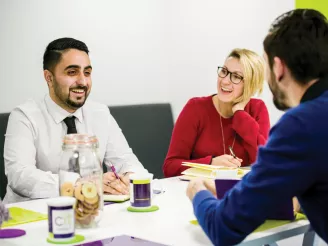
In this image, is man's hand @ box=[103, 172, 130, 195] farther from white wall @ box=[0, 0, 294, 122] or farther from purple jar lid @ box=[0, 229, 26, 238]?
white wall @ box=[0, 0, 294, 122]

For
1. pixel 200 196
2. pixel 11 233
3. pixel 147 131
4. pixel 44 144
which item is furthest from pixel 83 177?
pixel 147 131

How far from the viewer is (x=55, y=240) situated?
1526 millimetres

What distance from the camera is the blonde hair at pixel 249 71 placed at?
9.60 ft

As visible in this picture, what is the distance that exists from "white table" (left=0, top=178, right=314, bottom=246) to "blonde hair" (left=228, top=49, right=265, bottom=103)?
1.12 meters

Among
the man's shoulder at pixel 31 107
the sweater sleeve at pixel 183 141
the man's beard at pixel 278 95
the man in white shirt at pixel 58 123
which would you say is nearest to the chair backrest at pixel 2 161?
the man in white shirt at pixel 58 123

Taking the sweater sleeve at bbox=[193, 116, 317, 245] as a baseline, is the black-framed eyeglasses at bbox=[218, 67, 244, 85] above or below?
above

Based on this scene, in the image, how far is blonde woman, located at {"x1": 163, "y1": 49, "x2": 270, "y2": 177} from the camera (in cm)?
284

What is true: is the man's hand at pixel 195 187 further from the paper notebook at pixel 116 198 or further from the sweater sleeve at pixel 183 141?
the sweater sleeve at pixel 183 141

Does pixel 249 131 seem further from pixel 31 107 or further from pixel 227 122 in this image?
pixel 31 107

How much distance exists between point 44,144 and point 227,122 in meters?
1.00

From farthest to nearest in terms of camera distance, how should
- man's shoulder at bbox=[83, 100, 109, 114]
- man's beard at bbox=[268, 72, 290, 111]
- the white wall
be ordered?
the white wall < man's shoulder at bbox=[83, 100, 109, 114] < man's beard at bbox=[268, 72, 290, 111]

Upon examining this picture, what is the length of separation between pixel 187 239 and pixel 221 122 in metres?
1.47

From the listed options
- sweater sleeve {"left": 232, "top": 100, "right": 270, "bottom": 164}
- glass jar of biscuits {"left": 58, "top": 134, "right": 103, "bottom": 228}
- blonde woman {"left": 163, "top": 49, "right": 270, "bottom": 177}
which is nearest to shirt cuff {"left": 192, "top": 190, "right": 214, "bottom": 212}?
glass jar of biscuits {"left": 58, "top": 134, "right": 103, "bottom": 228}

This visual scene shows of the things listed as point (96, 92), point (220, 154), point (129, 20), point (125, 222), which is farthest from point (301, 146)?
point (129, 20)
